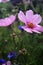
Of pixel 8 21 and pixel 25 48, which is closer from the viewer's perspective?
pixel 8 21

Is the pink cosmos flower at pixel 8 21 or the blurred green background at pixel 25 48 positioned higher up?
the pink cosmos flower at pixel 8 21

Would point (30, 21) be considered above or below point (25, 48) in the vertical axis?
above

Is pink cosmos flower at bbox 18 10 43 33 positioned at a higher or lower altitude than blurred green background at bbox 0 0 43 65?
higher

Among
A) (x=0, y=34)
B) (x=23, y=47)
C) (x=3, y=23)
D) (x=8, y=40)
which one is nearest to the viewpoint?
(x=3, y=23)

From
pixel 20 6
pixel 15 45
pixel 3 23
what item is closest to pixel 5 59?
pixel 15 45

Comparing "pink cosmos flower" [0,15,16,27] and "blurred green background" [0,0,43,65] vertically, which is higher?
"pink cosmos flower" [0,15,16,27]

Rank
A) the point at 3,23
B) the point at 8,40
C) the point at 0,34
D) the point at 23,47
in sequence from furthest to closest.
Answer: the point at 0,34 → the point at 8,40 → the point at 23,47 → the point at 3,23

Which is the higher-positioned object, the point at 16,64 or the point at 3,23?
the point at 3,23

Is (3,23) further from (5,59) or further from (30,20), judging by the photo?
(5,59)

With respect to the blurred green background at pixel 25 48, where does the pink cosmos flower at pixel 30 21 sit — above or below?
above

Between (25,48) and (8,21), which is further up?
→ (8,21)

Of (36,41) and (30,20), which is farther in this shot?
(36,41)
